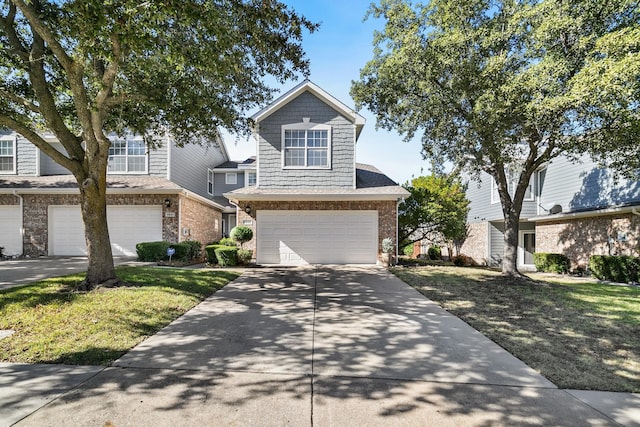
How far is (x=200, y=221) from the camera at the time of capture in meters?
16.1

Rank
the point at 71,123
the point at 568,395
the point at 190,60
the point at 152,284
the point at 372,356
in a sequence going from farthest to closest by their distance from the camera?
the point at 71,123 < the point at 152,284 < the point at 190,60 < the point at 372,356 < the point at 568,395

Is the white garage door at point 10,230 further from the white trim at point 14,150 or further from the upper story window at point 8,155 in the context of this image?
the upper story window at point 8,155

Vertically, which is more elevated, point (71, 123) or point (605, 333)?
point (71, 123)

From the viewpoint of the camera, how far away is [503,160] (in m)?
8.95

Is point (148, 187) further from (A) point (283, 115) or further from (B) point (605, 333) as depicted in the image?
(B) point (605, 333)

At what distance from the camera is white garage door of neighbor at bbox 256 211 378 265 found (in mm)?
12812

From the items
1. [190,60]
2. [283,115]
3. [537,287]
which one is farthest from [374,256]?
[190,60]

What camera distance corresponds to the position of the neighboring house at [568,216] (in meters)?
11.7

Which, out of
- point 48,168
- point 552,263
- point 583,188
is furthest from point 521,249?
point 48,168

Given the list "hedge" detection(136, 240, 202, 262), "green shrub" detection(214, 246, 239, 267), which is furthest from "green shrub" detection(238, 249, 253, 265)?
"hedge" detection(136, 240, 202, 262)

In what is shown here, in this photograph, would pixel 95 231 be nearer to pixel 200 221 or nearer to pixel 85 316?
pixel 85 316

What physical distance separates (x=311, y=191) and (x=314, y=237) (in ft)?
6.53

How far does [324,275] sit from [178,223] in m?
7.39

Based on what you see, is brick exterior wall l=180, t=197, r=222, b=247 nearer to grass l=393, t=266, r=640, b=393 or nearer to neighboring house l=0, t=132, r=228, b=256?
neighboring house l=0, t=132, r=228, b=256
